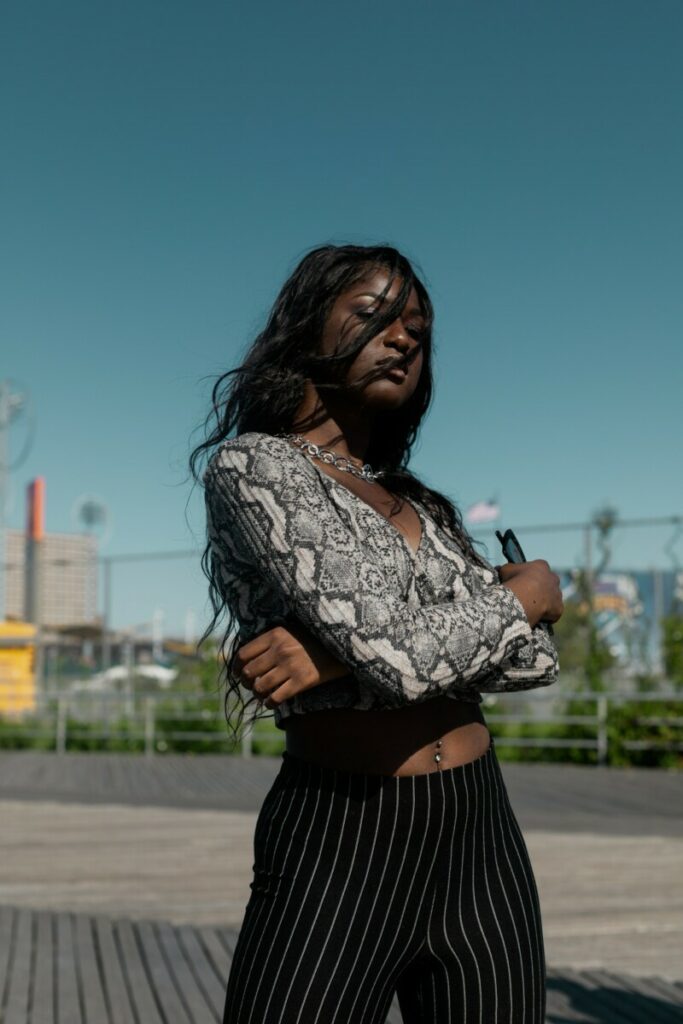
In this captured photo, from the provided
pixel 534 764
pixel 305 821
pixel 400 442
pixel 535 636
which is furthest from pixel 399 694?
pixel 534 764

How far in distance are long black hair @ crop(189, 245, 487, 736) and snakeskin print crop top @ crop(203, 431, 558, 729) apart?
10cm

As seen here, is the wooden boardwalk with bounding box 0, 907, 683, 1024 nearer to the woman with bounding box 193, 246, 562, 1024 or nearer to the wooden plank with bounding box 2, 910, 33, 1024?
the wooden plank with bounding box 2, 910, 33, 1024

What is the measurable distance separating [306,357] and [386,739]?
0.55 meters

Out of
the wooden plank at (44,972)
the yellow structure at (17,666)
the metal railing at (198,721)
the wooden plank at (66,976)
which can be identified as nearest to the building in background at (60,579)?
the yellow structure at (17,666)

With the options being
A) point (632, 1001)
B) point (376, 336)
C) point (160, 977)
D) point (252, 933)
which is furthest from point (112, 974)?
point (376, 336)

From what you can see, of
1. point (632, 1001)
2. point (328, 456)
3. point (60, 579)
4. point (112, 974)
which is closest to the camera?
point (328, 456)

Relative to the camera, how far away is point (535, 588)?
181cm

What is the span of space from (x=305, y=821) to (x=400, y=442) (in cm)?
64

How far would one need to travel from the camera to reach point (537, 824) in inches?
364

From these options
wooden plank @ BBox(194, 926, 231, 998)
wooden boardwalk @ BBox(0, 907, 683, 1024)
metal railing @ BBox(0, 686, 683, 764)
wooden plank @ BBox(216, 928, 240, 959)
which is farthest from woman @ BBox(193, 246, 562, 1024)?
metal railing @ BBox(0, 686, 683, 764)

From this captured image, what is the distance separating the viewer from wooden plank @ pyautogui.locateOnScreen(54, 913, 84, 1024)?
14.4 feet

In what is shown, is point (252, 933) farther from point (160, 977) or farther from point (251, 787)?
point (251, 787)

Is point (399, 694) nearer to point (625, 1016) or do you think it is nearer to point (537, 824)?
point (625, 1016)

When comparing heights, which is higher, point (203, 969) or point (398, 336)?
point (398, 336)
